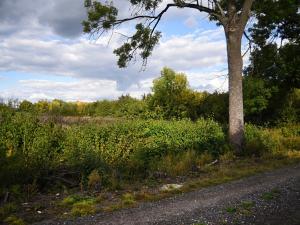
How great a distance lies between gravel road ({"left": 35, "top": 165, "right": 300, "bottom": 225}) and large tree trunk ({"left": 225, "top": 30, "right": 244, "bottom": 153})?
671 cm

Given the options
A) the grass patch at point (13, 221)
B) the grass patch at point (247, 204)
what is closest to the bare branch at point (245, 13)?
the grass patch at point (247, 204)

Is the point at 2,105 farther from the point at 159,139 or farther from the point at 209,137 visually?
the point at 209,137

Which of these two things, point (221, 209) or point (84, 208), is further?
point (84, 208)

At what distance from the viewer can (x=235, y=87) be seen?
17.4 meters

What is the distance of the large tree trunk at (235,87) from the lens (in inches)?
683

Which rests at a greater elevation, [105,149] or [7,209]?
[105,149]

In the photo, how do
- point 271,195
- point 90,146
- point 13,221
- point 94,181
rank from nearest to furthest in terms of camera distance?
point 13,221 < point 271,195 < point 94,181 < point 90,146

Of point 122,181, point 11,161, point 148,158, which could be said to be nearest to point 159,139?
point 148,158

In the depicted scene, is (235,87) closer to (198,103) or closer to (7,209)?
(7,209)

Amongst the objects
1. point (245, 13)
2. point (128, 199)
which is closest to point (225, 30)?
point (245, 13)

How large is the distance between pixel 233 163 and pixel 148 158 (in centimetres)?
318

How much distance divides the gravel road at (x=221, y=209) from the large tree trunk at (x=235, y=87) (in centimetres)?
671

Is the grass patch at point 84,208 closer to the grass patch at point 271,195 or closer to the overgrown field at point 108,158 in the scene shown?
the overgrown field at point 108,158

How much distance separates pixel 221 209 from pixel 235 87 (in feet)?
32.3
